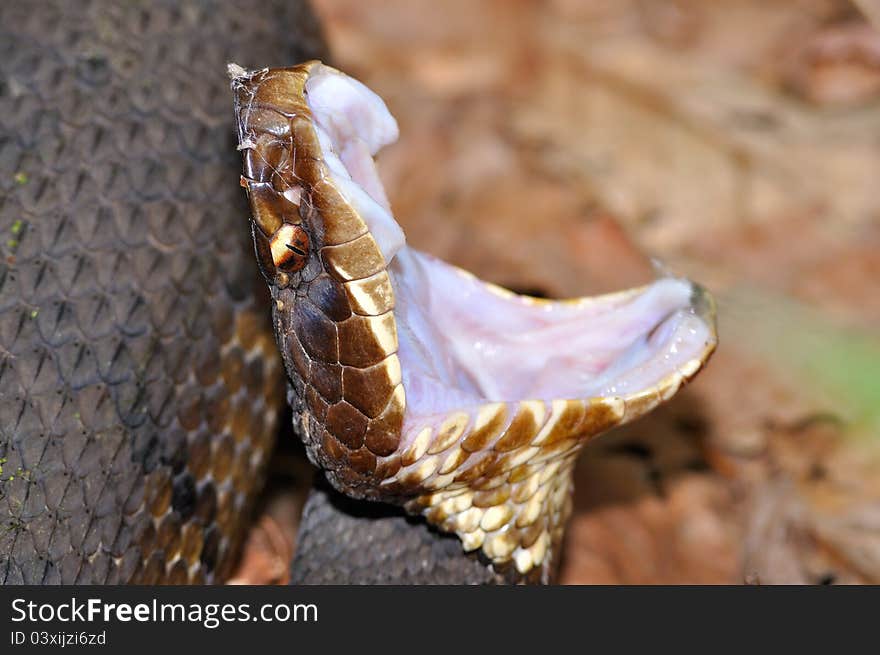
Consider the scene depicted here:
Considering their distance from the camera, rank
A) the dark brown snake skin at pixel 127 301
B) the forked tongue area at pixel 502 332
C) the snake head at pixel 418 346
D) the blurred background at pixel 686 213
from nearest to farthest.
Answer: the snake head at pixel 418 346, the forked tongue area at pixel 502 332, the dark brown snake skin at pixel 127 301, the blurred background at pixel 686 213

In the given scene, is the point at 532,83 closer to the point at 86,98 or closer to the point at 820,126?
the point at 820,126

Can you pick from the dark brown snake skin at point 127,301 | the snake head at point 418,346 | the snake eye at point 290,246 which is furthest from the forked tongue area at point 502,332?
the dark brown snake skin at point 127,301

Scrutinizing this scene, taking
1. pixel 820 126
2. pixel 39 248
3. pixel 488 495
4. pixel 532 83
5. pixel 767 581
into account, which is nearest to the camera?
pixel 488 495

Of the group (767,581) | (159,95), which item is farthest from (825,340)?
(159,95)

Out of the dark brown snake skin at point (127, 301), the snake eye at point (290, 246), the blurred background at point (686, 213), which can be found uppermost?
the snake eye at point (290, 246)

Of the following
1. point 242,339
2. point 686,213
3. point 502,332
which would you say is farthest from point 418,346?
point 686,213

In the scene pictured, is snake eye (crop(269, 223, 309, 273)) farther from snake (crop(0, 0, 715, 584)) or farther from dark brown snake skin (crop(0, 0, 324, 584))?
dark brown snake skin (crop(0, 0, 324, 584))

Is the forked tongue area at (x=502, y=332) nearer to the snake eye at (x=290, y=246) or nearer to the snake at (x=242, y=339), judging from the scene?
the snake at (x=242, y=339)
